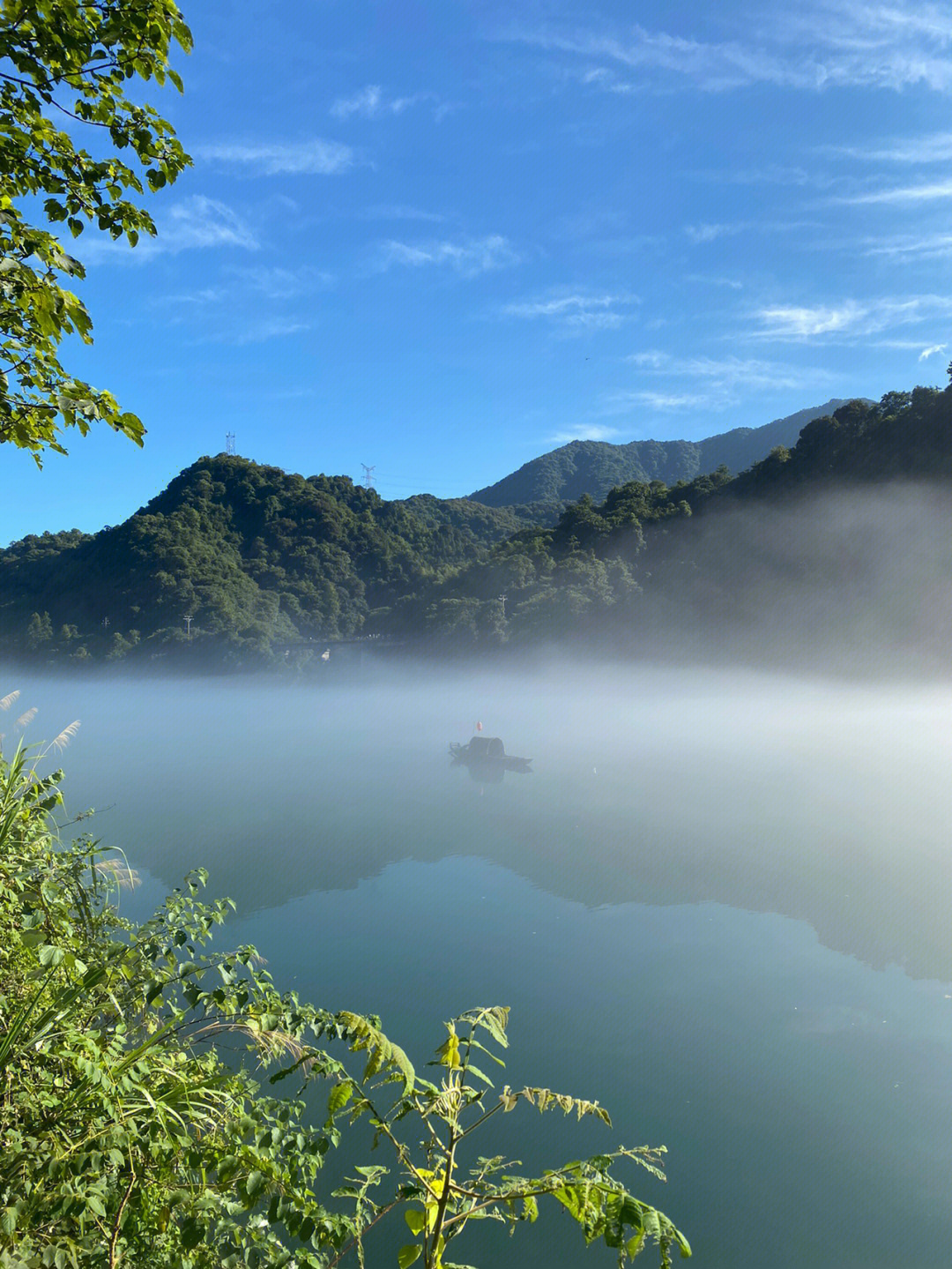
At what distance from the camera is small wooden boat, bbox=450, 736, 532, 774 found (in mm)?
23469

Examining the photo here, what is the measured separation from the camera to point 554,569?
154 feet

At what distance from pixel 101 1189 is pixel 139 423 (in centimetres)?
184

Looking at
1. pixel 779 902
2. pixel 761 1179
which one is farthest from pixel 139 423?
pixel 779 902

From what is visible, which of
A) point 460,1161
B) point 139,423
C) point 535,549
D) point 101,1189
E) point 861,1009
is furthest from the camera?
point 535,549

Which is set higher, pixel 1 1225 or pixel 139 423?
pixel 139 423

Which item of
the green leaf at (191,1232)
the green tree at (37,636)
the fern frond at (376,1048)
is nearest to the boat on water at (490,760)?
the fern frond at (376,1048)

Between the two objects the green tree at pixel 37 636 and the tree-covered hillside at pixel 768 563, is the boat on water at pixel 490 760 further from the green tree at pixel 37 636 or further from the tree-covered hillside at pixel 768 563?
the green tree at pixel 37 636

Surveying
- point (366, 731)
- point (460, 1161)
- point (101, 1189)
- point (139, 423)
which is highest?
point (139, 423)

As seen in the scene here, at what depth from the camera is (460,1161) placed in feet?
17.9

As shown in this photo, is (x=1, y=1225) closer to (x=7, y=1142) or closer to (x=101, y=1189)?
(x=101, y=1189)

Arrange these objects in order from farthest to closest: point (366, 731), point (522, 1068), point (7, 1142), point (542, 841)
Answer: point (366, 731)
point (542, 841)
point (522, 1068)
point (7, 1142)

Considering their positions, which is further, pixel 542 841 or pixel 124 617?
pixel 124 617

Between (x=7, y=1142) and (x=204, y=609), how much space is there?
5437 cm

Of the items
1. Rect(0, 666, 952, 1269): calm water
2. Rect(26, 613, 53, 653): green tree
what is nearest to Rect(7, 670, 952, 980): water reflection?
Rect(0, 666, 952, 1269): calm water
